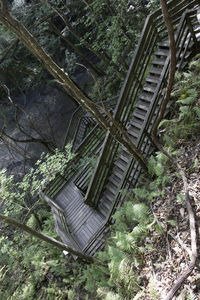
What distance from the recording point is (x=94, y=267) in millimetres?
8281

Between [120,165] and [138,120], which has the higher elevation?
[138,120]

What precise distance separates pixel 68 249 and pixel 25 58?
15.2 metres

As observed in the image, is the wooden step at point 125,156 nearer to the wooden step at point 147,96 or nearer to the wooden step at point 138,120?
the wooden step at point 138,120

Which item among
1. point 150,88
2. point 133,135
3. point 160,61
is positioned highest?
point 160,61

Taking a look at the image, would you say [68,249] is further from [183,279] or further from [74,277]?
[183,279]

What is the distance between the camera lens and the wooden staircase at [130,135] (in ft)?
25.3

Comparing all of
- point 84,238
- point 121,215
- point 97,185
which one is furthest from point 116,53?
point 84,238

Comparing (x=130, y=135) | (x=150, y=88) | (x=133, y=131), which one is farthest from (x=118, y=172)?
(x=150, y=88)

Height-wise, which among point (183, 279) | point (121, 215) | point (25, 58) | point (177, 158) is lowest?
point (183, 279)

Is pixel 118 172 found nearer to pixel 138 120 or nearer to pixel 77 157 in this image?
pixel 138 120

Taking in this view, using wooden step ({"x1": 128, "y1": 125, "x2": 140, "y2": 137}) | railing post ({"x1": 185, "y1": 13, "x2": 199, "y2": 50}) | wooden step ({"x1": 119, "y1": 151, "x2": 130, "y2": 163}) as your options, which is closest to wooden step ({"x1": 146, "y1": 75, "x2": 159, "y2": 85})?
railing post ({"x1": 185, "y1": 13, "x2": 199, "y2": 50})

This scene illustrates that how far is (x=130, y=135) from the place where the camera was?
30.0 ft

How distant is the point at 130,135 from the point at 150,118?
1568 millimetres

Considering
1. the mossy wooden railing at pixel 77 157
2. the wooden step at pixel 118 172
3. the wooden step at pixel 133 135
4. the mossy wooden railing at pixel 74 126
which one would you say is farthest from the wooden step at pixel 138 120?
the mossy wooden railing at pixel 74 126
